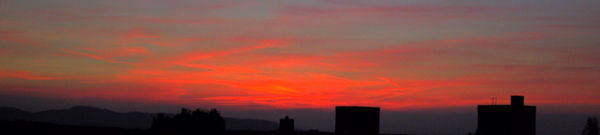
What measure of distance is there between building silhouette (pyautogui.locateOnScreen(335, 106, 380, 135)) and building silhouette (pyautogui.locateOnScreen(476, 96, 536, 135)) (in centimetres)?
914

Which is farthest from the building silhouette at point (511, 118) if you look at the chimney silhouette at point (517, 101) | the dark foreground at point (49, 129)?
the dark foreground at point (49, 129)

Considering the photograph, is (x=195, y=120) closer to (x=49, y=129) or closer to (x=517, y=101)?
(x=49, y=129)

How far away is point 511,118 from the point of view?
40844mm

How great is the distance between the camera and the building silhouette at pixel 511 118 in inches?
1607

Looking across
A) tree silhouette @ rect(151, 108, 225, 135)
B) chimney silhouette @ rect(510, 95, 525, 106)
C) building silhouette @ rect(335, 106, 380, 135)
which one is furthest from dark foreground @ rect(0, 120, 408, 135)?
tree silhouette @ rect(151, 108, 225, 135)

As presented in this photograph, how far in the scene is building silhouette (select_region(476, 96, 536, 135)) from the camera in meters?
40.8

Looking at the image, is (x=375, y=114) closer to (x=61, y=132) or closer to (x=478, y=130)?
(x=478, y=130)

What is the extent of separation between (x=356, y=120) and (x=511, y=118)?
10.8 m

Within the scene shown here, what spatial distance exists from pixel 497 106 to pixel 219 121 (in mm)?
50789

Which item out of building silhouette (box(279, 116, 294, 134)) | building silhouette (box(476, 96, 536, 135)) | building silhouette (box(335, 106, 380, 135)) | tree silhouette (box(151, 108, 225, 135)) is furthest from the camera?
tree silhouette (box(151, 108, 225, 135))

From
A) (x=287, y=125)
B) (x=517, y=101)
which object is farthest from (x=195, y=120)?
(x=517, y=101)

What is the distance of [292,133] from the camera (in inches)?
1772

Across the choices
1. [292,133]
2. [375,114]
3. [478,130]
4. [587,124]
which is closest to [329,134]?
[292,133]

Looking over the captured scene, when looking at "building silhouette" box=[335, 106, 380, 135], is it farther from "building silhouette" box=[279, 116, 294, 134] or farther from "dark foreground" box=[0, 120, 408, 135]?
"dark foreground" box=[0, 120, 408, 135]
